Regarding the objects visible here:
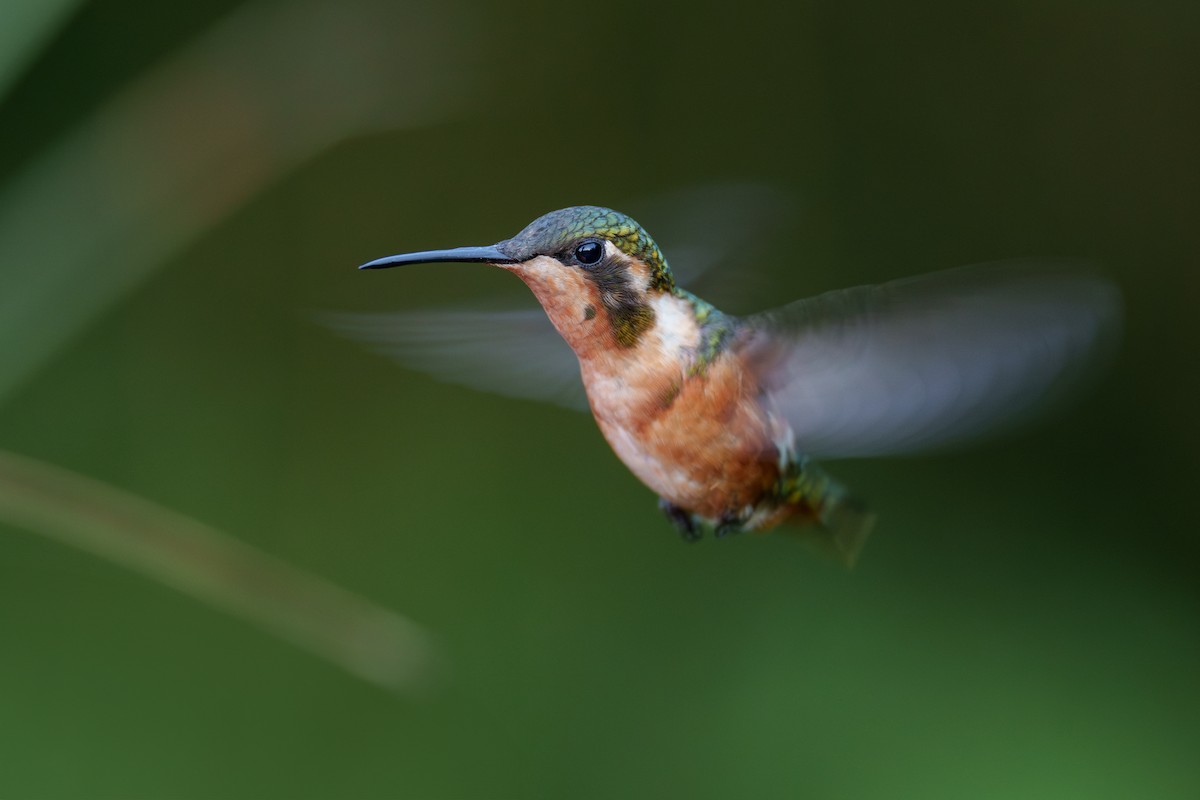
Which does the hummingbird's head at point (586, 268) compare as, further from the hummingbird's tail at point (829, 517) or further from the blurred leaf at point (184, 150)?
the blurred leaf at point (184, 150)

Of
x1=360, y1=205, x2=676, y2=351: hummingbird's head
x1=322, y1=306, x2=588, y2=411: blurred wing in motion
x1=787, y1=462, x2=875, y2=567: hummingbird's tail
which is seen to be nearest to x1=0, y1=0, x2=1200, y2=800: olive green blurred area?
x1=787, y1=462, x2=875, y2=567: hummingbird's tail

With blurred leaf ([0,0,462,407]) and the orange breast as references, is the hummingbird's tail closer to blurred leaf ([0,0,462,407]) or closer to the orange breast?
the orange breast

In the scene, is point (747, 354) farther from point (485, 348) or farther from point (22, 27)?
point (22, 27)

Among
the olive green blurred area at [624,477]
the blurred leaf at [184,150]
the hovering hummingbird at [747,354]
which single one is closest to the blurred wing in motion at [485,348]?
the hovering hummingbird at [747,354]

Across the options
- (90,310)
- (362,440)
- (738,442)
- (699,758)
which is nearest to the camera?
(738,442)

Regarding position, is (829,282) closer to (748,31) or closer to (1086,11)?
(748,31)

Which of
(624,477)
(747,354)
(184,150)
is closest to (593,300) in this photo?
(747,354)

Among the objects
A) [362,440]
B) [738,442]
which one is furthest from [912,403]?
[362,440]
